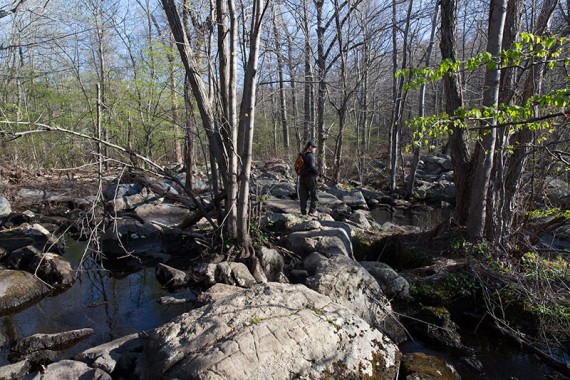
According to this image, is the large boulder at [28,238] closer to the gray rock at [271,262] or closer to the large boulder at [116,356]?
the large boulder at [116,356]

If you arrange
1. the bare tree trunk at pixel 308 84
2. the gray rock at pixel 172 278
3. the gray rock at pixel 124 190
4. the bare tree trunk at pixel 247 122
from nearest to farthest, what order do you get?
the bare tree trunk at pixel 247 122 < the gray rock at pixel 172 278 < the gray rock at pixel 124 190 < the bare tree trunk at pixel 308 84

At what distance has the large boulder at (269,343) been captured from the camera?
3668 millimetres

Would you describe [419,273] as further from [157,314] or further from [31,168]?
[31,168]

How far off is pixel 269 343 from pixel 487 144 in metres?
5.15

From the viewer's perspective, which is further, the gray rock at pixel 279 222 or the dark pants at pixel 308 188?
the dark pants at pixel 308 188

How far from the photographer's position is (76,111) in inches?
727

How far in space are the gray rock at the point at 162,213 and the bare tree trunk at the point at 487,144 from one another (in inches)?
306

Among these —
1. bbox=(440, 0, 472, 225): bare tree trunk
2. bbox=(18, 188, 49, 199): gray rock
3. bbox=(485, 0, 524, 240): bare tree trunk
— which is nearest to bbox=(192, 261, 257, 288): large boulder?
bbox=(485, 0, 524, 240): bare tree trunk

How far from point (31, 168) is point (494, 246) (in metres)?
16.5

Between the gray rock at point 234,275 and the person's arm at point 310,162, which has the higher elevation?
the person's arm at point 310,162

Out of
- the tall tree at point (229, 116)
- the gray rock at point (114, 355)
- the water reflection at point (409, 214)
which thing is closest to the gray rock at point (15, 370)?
the gray rock at point (114, 355)

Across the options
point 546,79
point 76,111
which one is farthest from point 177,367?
point 76,111

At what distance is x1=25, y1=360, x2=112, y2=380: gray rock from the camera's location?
13.9ft

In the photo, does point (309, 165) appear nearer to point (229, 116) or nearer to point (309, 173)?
point (309, 173)
